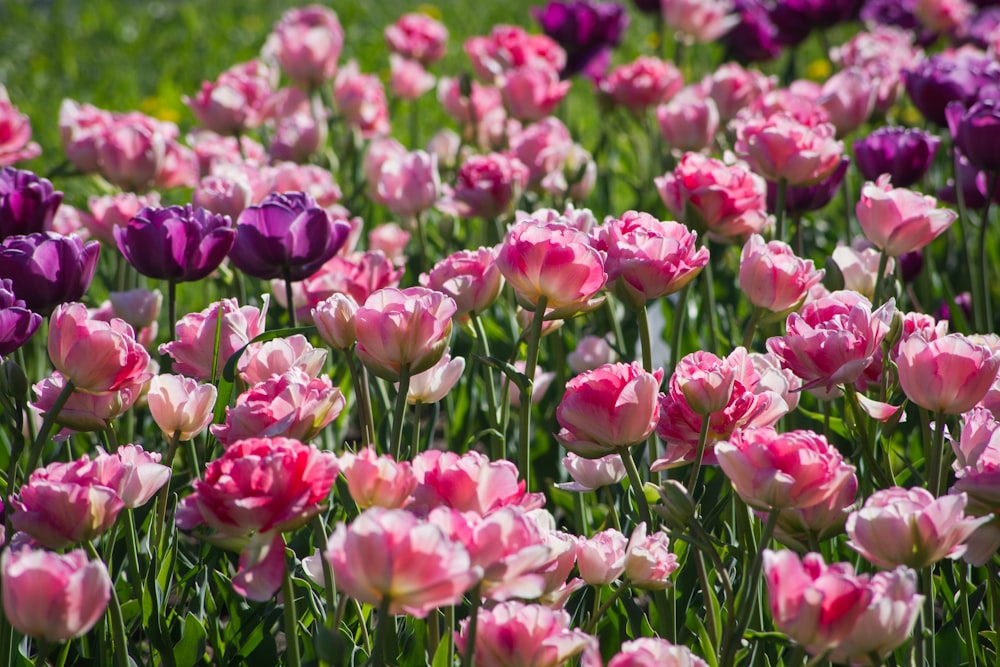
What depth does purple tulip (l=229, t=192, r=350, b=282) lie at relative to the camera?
4.37 feet

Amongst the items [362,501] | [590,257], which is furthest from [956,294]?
[362,501]

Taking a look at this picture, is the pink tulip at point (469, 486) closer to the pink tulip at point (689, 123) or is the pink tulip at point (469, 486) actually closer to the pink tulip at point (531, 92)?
the pink tulip at point (689, 123)

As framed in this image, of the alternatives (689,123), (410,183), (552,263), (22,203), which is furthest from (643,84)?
(552,263)

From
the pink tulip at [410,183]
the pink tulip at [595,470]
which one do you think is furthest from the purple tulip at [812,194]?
the pink tulip at [595,470]

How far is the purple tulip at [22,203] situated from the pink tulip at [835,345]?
101cm

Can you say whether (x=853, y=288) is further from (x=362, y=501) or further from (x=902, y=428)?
(x=362, y=501)

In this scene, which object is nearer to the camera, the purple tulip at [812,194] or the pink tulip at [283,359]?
the pink tulip at [283,359]

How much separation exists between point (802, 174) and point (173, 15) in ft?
14.7

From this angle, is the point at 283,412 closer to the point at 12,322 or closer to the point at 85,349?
the point at 85,349

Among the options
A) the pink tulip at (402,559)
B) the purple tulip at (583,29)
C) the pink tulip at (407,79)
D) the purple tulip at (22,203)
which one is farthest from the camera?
the purple tulip at (583,29)

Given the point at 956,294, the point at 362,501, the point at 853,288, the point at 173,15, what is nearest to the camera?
the point at 362,501

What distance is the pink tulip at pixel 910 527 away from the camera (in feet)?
2.67

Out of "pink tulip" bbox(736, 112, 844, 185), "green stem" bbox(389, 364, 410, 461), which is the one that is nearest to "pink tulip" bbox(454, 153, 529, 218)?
"pink tulip" bbox(736, 112, 844, 185)

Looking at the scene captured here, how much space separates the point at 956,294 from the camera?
2.29 metres
